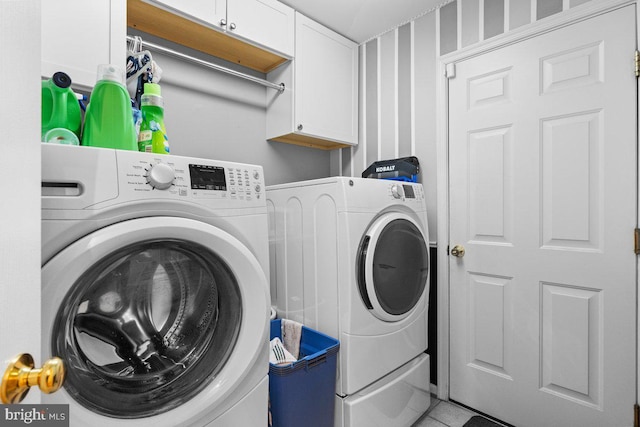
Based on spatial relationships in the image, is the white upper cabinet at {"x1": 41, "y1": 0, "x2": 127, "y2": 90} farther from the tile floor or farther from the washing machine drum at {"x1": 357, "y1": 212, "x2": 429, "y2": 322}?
the tile floor

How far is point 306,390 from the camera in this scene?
1.32 metres

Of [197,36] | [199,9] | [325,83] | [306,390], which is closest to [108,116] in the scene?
[199,9]

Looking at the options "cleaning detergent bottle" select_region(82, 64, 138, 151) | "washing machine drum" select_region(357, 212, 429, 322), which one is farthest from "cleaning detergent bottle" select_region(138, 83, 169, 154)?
"washing machine drum" select_region(357, 212, 429, 322)

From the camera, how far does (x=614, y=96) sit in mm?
1475

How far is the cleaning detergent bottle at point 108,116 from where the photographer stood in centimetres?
92

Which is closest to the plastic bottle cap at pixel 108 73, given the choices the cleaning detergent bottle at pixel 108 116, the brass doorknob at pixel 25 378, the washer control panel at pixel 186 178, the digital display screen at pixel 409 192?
the cleaning detergent bottle at pixel 108 116

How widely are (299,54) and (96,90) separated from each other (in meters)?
1.37

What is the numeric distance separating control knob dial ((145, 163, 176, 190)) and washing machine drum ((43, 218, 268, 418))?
0.30 ft

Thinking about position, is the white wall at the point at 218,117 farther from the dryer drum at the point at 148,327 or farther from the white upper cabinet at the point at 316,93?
the dryer drum at the point at 148,327

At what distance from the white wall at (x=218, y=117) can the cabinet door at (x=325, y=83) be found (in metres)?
0.32

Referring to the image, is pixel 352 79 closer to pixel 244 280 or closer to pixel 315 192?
pixel 315 192

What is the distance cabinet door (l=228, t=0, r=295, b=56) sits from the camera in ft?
5.66

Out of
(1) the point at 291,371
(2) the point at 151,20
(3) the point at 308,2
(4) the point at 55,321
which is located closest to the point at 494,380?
(1) the point at 291,371

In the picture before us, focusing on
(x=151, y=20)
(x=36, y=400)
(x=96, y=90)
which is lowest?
(x=36, y=400)
